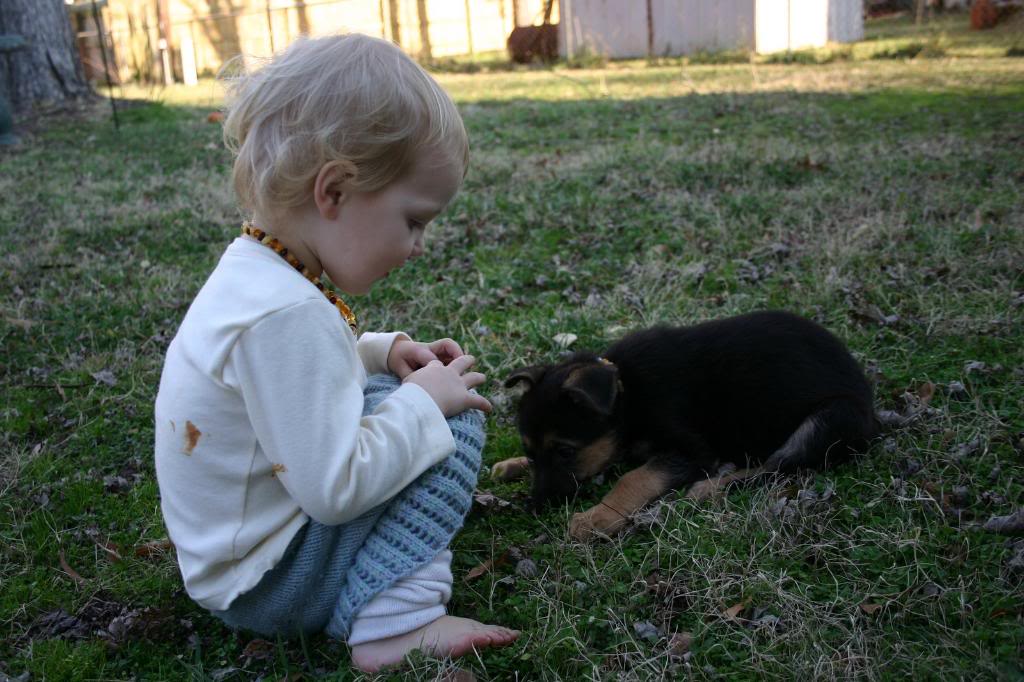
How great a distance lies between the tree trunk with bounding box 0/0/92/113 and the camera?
1392cm

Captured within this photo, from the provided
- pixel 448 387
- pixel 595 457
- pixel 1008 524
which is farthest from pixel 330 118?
pixel 1008 524

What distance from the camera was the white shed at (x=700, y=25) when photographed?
63.1 ft

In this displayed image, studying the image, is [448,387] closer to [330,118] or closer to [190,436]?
[190,436]

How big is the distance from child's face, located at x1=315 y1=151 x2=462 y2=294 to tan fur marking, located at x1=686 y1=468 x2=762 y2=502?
159 cm

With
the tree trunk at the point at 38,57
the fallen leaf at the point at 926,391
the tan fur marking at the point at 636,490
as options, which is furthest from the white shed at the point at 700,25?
the tan fur marking at the point at 636,490

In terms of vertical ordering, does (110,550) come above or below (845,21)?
below

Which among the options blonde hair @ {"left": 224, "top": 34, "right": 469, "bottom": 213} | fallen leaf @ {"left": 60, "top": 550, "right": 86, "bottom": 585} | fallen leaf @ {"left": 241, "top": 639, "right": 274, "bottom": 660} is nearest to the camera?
blonde hair @ {"left": 224, "top": 34, "right": 469, "bottom": 213}

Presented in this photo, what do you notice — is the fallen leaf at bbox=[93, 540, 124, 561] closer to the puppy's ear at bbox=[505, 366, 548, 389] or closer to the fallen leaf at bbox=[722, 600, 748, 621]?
the puppy's ear at bbox=[505, 366, 548, 389]

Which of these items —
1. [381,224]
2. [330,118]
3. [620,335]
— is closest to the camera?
[330,118]

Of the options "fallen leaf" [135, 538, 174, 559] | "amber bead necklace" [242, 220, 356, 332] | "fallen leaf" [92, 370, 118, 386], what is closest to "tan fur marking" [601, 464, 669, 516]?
"amber bead necklace" [242, 220, 356, 332]

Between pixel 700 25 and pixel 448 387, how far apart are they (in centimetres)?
1938

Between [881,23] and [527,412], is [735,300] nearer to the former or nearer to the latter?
[527,412]

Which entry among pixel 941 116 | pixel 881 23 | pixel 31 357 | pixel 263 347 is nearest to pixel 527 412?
pixel 263 347

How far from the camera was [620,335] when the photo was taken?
503 cm
